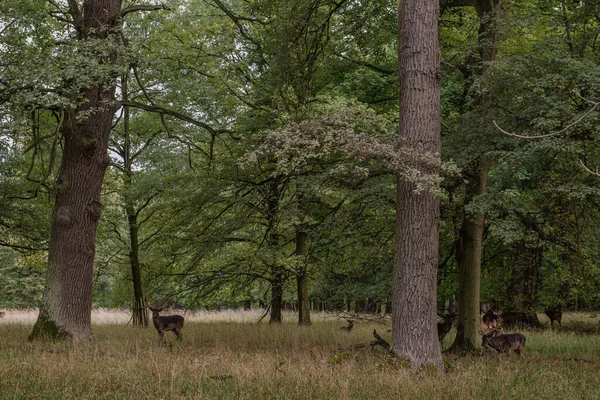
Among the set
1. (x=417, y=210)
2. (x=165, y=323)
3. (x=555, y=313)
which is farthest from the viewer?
(x=555, y=313)

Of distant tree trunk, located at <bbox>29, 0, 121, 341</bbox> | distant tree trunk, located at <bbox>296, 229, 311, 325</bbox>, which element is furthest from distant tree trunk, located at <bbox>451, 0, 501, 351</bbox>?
distant tree trunk, located at <bbox>29, 0, 121, 341</bbox>

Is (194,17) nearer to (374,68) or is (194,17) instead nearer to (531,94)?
(374,68)

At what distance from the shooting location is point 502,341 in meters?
10.9

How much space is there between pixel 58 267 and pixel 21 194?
6.29 metres

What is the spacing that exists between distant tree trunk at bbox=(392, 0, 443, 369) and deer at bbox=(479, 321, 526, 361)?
2.14 m

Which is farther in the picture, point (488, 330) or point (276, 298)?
point (276, 298)

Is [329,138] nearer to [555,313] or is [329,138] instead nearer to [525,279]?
[525,279]

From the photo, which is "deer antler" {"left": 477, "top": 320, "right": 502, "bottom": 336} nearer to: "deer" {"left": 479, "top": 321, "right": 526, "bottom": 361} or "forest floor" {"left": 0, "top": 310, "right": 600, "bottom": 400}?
"deer" {"left": 479, "top": 321, "right": 526, "bottom": 361}

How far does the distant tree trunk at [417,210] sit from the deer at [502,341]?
214cm

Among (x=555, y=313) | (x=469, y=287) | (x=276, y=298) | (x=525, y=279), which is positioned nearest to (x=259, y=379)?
(x=469, y=287)

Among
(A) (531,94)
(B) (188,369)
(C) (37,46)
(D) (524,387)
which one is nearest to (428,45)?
(A) (531,94)

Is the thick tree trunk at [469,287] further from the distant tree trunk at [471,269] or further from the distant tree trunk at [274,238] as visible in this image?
the distant tree trunk at [274,238]

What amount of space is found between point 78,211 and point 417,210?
7402 millimetres

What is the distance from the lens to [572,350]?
43.9 ft
